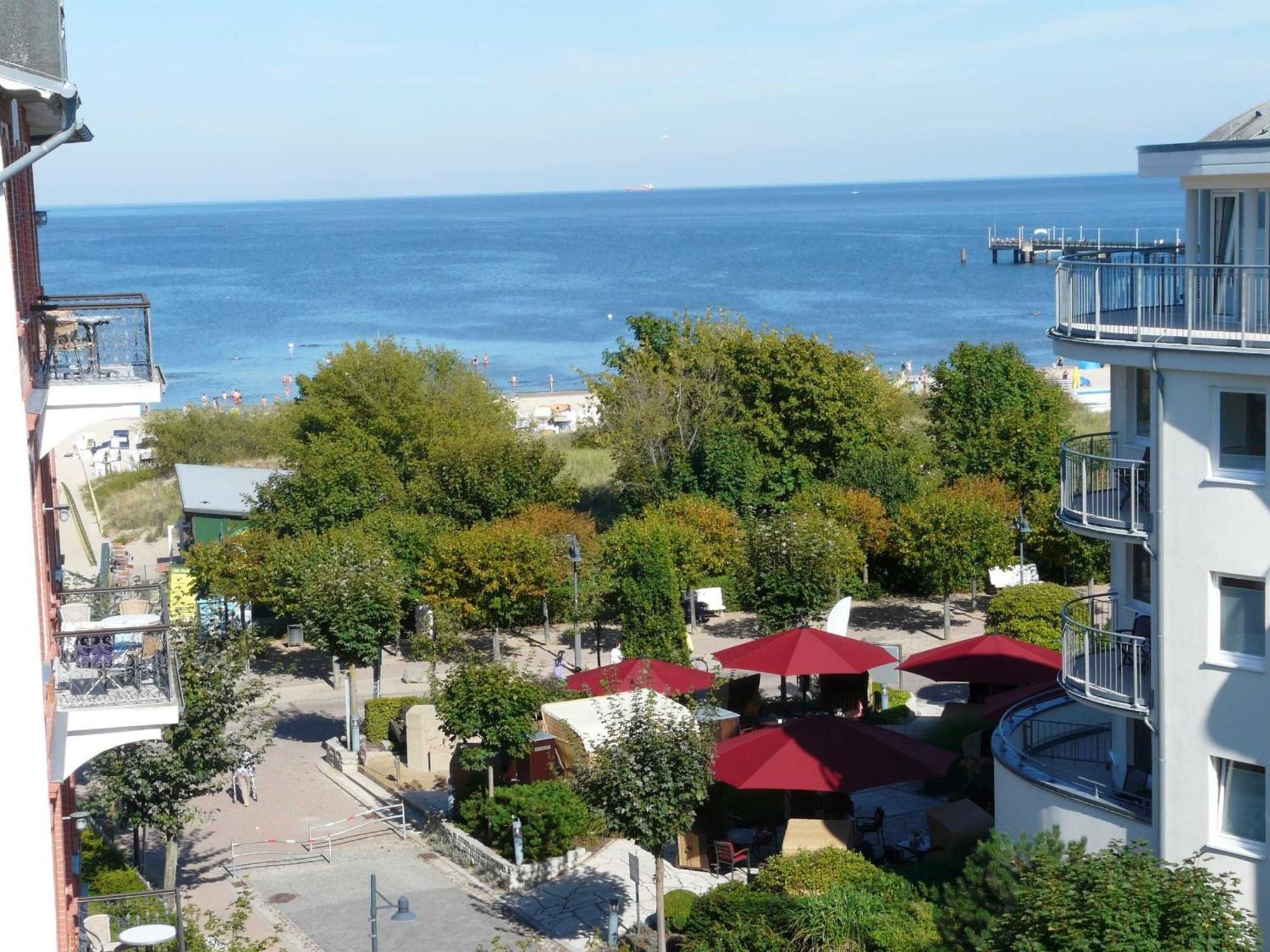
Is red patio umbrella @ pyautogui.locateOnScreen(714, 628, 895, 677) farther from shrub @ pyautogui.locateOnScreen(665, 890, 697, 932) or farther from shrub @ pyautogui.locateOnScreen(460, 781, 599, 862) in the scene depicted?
shrub @ pyautogui.locateOnScreen(665, 890, 697, 932)

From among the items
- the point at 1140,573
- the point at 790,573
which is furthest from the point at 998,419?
the point at 1140,573

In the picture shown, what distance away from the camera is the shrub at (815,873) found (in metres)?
18.8

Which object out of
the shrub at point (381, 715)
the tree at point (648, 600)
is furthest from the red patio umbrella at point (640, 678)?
the tree at point (648, 600)

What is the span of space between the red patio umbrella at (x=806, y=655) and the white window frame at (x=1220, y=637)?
953 cm

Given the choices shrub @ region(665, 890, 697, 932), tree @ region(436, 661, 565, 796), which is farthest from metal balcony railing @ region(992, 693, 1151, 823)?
tree @ region(436, 661, 565, 796)

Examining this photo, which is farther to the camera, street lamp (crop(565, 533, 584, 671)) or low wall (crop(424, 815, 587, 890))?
street lamp (crop(565, 533, 584, 671))

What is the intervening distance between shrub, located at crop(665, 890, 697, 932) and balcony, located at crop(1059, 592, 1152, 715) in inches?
203

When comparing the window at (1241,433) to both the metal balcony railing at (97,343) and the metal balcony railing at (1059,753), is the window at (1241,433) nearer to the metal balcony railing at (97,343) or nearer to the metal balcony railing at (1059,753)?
the metal balcony railing at (1059,753)

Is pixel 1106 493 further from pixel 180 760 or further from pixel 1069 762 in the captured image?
pixel 180 760

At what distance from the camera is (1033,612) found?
3045cm

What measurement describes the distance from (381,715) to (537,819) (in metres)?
7.15

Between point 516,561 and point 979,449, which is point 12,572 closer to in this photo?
point 516,561

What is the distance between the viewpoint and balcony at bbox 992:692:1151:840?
17.2m

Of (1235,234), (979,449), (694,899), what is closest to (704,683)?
(694,899)
